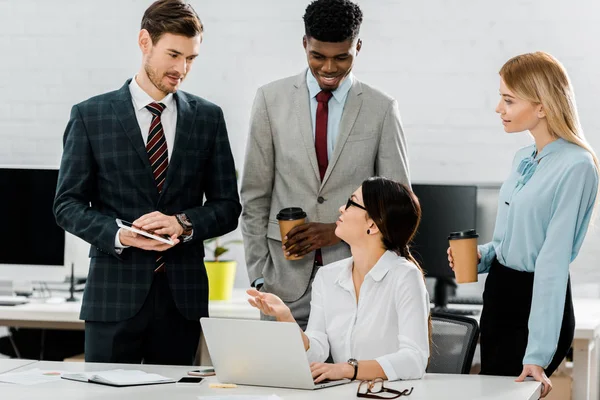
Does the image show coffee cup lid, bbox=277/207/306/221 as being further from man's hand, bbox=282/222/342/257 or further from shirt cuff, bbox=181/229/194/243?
shirt cuff, bbox=181/229/194/243

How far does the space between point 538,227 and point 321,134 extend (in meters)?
0.74

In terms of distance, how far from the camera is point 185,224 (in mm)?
2498

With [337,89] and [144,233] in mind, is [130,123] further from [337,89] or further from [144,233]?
[337,89]

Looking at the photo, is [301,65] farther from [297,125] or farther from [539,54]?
[539,54]

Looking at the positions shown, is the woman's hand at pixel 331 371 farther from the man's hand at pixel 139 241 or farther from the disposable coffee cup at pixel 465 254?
the man's hand at pixel 139 241

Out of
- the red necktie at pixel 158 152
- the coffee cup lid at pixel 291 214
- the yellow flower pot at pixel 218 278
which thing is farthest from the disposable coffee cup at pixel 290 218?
the yellow flower pot at pixel 218 278

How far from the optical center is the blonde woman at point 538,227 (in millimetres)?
2178

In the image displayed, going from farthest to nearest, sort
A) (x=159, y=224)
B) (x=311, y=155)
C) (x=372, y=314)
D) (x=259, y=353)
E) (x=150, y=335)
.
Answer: (x=311, y=155)
(x=150, y=335)
(x=159, y=224)
(x=372, y=314)
(x=259, y=353)

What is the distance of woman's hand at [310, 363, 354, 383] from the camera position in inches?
80.7

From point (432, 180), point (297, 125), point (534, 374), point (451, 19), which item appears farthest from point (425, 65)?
point (534, 374)

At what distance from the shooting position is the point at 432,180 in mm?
4273

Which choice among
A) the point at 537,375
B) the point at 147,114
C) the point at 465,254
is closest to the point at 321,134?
the point at 147,114

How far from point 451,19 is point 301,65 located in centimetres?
76

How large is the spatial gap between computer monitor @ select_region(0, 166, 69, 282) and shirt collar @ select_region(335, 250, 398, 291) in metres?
1.99
